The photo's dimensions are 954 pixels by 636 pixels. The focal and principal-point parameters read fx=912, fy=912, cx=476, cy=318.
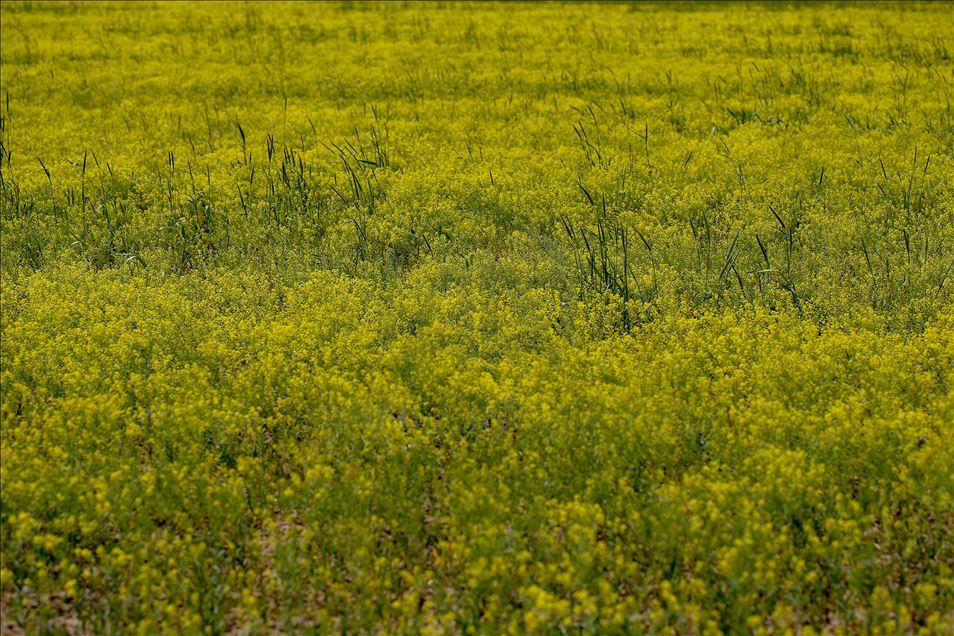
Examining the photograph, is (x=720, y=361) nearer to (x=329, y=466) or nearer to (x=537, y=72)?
(x=329, y=466)

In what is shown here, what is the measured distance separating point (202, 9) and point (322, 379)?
1551cm

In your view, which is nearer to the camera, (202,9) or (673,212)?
(673,212)

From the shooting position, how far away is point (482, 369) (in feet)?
17.0

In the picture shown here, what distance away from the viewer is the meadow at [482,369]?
3.63 m

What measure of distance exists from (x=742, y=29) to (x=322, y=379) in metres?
13.1

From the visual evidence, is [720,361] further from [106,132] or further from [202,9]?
[202,9]

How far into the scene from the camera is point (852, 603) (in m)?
3.55

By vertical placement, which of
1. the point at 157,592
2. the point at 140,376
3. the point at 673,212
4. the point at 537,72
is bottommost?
the point at 157,592

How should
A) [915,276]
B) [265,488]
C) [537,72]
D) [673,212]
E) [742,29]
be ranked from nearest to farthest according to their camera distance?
[265,488]
[915,276]
[673,212]
[537,72]
[742,29]

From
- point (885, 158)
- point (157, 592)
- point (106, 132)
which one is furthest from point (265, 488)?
point (106, 132)

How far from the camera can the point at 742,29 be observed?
51.0ft

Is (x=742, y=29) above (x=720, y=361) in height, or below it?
above

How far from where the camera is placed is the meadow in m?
3.63

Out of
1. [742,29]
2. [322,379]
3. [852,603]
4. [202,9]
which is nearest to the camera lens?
[852,603]
